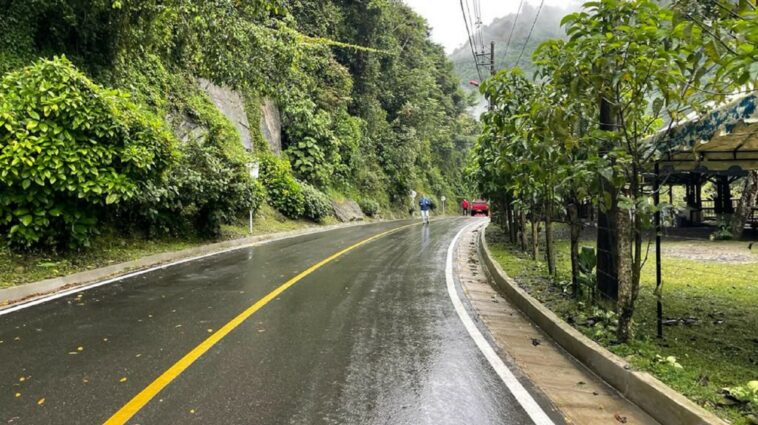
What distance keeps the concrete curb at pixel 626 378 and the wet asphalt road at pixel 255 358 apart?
1013 mm

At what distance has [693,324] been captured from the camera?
6.44 metres

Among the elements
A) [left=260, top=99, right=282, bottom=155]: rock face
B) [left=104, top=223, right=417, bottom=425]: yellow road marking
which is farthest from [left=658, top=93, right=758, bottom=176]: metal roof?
[left=260, top=99, right=282, bottom=155]: rock face

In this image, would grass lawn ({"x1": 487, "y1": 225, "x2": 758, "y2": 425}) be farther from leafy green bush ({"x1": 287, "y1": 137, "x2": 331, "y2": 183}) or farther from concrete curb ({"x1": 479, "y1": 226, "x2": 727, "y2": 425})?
leafy green bush ({"x1": 287, "y1": 137, "x2": 331, "y2": 183})

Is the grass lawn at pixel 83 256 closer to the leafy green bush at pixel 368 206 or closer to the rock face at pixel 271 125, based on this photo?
the rock face at pixel 271 125

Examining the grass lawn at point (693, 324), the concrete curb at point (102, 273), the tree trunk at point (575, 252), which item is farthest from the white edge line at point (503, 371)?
the concrete curb at point (102, 273)

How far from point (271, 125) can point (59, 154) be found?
2079 cm

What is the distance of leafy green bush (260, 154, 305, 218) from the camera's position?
79.5 ft

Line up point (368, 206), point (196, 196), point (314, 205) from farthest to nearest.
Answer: point (368, 206) → point (314, 205) → point (196, 196)

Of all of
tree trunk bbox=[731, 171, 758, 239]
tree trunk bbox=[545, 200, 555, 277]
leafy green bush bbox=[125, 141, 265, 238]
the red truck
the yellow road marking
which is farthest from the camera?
the red truck

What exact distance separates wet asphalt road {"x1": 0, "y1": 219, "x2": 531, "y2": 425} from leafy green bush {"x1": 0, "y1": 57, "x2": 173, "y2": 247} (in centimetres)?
192

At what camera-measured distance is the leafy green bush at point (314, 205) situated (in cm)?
2552

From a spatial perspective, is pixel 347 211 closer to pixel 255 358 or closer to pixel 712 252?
pixel 712 252

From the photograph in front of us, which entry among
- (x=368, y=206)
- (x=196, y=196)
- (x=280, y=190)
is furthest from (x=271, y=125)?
(x=196, y=196)

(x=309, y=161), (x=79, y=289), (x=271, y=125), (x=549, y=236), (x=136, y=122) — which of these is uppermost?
(x=271, y=125)
